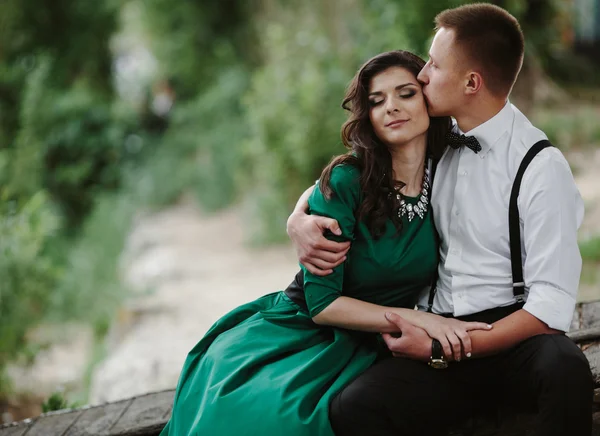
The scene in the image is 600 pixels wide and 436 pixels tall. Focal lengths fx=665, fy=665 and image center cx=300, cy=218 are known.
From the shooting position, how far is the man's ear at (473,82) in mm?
2164

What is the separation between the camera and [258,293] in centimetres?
640

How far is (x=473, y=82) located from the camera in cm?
217

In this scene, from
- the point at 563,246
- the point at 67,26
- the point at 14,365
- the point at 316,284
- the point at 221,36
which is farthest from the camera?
the point at 221,36

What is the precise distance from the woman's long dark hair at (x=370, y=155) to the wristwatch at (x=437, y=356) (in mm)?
387

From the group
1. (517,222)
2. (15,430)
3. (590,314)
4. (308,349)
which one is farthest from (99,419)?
(590,314)

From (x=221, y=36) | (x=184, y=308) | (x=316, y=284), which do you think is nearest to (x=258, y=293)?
(x=184, y=308)

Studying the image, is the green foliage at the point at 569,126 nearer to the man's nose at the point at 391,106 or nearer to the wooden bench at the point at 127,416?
the wooden bench at the point at 127,416

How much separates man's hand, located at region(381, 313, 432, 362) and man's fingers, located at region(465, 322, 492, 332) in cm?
12

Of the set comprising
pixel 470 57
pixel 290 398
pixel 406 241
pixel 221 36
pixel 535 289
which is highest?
pixel 221 36

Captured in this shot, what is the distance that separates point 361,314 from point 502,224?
53 cm

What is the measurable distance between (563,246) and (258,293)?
464 centimetres

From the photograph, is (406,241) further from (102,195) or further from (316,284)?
(102,195)

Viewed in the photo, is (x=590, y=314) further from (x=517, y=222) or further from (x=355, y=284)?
(x=355, y=284)

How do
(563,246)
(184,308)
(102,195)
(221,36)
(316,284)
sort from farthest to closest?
(221,36)
(102,195)
(184,308)
(316,284)
(563,246)
